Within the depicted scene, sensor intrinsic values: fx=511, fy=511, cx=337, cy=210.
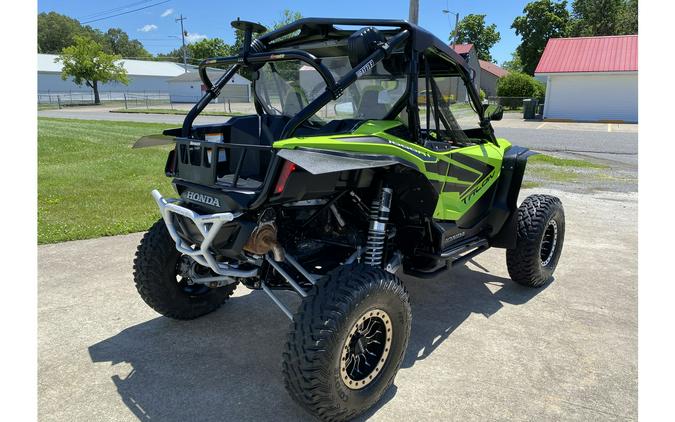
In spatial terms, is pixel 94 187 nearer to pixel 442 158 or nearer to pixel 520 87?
pixel 442 158

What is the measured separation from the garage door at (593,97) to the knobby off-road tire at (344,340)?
3339 centimetres

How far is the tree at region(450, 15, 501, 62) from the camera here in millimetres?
79938

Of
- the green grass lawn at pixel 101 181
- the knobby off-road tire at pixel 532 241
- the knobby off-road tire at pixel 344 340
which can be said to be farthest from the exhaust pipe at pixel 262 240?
the green grass lawn at pixel 101 181

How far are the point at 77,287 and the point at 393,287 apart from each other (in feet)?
10.3

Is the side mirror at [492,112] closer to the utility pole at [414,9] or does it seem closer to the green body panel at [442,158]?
the green body panel at [442,158]

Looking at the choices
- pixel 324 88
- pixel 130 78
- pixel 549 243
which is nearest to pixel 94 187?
pixel 324 88

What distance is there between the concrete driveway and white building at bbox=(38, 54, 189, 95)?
65.7m

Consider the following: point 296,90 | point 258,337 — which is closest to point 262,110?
point 296,90

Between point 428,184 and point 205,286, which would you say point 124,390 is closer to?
point 205,286

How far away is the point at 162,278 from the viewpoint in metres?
3.76

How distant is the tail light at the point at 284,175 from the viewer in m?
2.76

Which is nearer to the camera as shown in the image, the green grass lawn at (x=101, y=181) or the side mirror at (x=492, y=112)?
the side mirror at (x=492, y=112)

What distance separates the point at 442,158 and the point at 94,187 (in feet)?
24.6

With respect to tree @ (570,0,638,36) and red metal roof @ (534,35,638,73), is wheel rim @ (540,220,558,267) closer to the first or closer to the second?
red metal roof @ (534,35,638,73)
